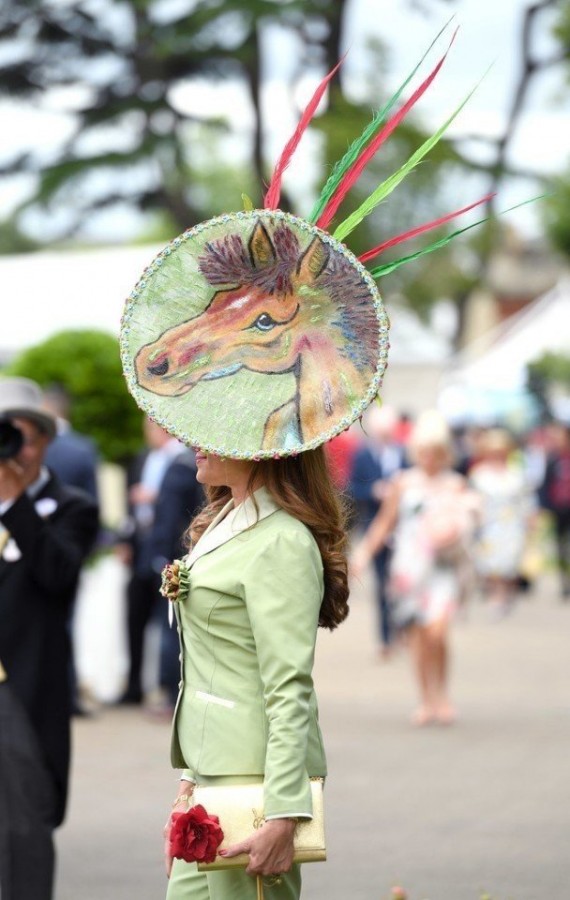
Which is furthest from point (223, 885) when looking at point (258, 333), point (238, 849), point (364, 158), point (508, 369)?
point (508, 369)

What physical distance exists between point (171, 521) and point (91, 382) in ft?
11.3

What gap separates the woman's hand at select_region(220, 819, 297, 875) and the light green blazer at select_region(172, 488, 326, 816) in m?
0.03

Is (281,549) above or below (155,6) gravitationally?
below

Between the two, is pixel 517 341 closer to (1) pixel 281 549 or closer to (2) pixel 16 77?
(2) pixel 16 77

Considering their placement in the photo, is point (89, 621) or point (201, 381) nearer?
point (201, 381)

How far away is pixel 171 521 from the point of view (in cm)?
1093

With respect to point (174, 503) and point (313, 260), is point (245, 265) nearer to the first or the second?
point (313, 260)

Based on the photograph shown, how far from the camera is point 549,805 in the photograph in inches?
323

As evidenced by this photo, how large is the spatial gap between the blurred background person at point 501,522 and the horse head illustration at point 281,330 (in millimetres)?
14755

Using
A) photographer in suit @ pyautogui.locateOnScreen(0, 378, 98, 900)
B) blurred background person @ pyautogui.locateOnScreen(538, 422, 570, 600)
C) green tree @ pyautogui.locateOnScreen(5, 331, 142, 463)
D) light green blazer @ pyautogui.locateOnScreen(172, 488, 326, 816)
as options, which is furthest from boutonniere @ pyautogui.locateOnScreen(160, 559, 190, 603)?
blurred background person @ pyautogui.locateOnScreen(538, 422, 570, 600)

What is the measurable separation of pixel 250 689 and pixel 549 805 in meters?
4.91

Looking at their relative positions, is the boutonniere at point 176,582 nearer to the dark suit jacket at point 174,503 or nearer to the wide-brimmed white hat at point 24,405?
the wide-brimmed white hat at point 24,405

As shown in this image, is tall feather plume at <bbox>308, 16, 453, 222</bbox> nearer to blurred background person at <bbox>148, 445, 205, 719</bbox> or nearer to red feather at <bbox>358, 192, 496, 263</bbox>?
red feather at <bbox>358, 192, 496, 263</bbox>

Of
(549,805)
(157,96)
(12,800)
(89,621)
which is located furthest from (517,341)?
(12,800)
